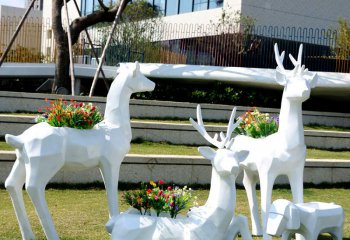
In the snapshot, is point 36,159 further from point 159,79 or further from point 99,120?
point 159,79

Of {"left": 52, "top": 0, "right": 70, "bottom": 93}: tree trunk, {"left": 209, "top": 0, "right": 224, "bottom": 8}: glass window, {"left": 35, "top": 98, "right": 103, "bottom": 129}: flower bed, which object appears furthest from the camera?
{"left": 209, "top": 0, "right": 224, "bottom": 8}: glass window

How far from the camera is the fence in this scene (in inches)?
783

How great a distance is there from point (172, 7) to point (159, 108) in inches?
645

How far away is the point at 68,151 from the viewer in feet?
18.3

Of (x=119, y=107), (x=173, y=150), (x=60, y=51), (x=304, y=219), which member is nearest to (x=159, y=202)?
(x=119, y=107)

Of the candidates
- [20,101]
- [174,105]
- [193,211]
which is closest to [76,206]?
[193,211]

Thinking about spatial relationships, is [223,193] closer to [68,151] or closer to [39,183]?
[68,151]

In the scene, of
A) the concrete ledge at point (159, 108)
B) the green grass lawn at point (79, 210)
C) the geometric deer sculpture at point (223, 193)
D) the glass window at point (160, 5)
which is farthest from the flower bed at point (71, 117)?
the glass window at point (160, 5)

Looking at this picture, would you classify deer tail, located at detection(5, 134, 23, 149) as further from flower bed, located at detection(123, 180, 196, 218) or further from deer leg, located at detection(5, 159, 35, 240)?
flower bed, located at detection(123, 180, 196, 218)

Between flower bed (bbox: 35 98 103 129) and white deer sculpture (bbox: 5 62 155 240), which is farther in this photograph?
flower bed (bbox: 35 98 103 129)

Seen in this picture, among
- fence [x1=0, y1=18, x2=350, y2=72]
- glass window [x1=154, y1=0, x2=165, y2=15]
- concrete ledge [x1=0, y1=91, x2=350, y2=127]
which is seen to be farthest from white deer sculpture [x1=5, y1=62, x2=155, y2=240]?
glass window [x1=154, y1=0, x2=165, y2=15]

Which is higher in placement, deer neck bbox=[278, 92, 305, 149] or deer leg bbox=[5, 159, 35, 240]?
deer neck bbox=[278, 92, 305, 149]

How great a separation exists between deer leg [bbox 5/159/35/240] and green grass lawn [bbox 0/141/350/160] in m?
3.77

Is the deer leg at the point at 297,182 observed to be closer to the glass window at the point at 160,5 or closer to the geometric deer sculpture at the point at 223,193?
the geometric deer sculpture at the point at 223,193
